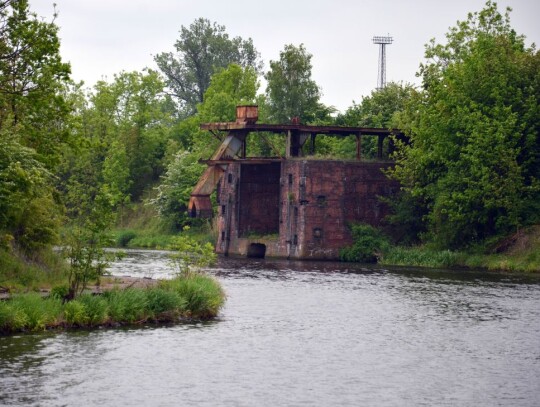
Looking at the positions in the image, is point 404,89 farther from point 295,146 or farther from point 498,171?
point 498,171

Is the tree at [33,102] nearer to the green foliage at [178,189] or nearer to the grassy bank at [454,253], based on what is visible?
the grassy bank at [454,253]

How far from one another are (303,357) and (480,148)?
3305cm

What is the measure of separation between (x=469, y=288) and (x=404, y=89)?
38736mm

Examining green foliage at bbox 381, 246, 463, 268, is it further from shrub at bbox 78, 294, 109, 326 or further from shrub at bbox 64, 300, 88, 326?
shrub at bbox 64, 300, 88, 326

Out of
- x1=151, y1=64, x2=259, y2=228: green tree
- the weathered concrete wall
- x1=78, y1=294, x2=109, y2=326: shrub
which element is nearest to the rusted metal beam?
the weathered concrete wall

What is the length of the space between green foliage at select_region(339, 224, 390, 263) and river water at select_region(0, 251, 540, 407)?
22.4m

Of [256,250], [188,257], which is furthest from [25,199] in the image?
[256,250]

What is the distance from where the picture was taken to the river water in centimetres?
2455

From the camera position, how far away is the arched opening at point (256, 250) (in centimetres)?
7188

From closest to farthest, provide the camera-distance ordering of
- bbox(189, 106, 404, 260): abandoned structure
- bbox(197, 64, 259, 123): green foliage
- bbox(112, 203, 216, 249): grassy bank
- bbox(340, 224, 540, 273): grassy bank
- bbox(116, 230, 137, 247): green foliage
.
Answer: bbox(340, 224, 540, 273): grassy bank
bbox(189, 106, 404, 260): abandoned structure
bbox(112, 203, 216, 249): grassy bank
bbox(116, 230, 137, 247): green foliage
bbox(197, 64, 259, 123): green foliage

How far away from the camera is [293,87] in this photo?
294ft

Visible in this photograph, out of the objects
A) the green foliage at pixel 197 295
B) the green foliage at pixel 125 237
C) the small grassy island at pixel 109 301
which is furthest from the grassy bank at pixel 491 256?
the green foliage at pixel 125 237

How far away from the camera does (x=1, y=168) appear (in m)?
31.5

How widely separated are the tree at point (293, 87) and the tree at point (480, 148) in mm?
22784
